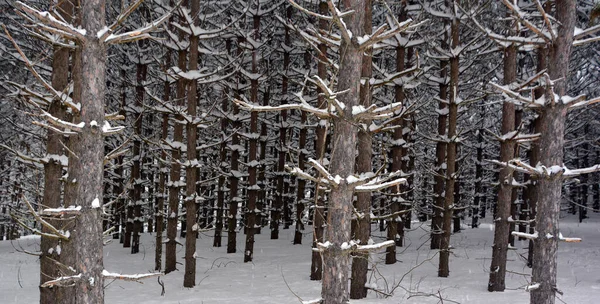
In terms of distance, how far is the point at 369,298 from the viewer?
10.8 meters

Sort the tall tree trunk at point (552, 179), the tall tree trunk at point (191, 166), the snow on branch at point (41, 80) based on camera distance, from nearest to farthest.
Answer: the snow on branch at point (41, 80) → the tall tree trunk at point (552, 179) → the tall tree trunk at point (191, 166)

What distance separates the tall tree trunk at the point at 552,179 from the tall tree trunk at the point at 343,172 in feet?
11.0

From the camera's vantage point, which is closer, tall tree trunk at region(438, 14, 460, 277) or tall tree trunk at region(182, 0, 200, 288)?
tall tree trunk at region(182, 0, 200, 288)

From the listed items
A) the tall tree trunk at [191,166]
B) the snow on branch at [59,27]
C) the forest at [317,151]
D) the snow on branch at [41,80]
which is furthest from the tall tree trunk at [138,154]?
the snow on branch at [59,27]

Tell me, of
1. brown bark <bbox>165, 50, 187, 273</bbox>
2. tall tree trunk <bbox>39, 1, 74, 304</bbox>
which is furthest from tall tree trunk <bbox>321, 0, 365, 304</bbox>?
Answer: brown bark <bbox>165, 50, 187, 273</bbox>

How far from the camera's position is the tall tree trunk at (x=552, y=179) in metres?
6.48

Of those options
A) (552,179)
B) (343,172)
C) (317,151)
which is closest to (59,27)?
(343,172)

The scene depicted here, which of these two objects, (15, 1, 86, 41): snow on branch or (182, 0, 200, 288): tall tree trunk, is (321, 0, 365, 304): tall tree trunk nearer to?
(15, 1, 86, 41): snow on branch

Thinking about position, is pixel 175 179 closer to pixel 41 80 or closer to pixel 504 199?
pixel 41 80

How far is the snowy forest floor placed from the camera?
36.0 ft

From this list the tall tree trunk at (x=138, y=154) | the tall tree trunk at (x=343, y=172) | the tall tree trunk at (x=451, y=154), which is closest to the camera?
the tall tree trunk at (x=343, y=172)

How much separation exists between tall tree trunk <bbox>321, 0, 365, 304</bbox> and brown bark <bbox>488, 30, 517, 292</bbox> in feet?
24.0

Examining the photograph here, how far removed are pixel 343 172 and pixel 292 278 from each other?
9381mm

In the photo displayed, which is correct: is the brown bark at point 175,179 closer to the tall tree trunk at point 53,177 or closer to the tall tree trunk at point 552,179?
the tall tree trunk at point 53,177
